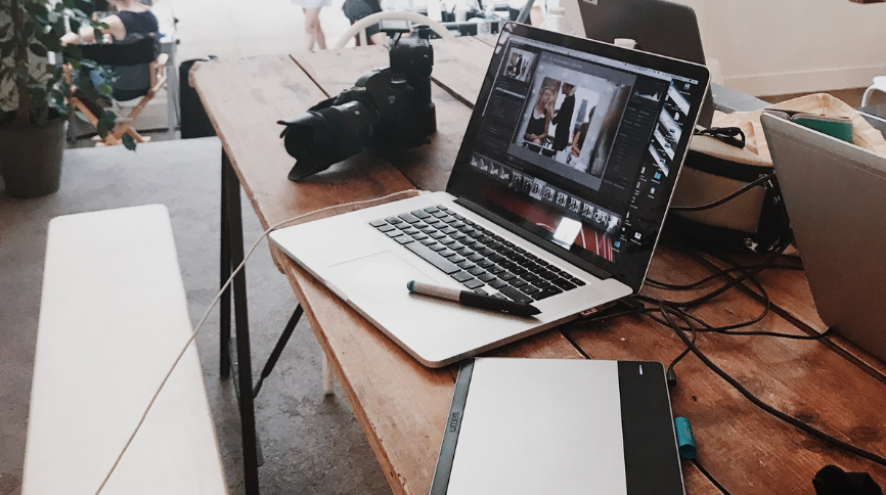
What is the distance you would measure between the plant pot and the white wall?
3.05 meters

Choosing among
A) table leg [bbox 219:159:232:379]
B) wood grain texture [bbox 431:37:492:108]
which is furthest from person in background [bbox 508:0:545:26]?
table leg [bbox 219:159:232:379]

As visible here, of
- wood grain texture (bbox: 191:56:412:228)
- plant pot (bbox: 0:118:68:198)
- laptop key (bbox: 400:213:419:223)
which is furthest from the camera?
plant pot (bbox: 0:118:68:198)

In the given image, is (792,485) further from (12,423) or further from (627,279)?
(12,423)

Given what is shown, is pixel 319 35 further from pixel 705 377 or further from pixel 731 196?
pixel 705 377

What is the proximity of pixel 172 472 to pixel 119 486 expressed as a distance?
7 cm

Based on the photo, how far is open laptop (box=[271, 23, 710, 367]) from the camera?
731 millimetres

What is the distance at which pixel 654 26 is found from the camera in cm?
110

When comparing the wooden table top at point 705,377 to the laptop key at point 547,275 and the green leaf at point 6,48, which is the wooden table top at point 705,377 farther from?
the green leaf at point 6,48

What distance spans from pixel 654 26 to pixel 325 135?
0.53 metres

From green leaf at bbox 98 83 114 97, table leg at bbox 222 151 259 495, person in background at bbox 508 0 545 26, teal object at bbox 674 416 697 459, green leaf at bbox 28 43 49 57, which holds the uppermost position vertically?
teal object at bbox 674 416 697 459

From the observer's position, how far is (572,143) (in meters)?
0.85

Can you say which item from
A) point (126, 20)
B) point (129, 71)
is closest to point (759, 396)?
point (129, 71)

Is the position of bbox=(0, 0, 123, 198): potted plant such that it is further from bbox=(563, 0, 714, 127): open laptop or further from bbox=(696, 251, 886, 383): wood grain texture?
bbox=(696, 251, 886, 383): wood grain texture

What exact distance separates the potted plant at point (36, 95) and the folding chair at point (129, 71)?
297 mm
